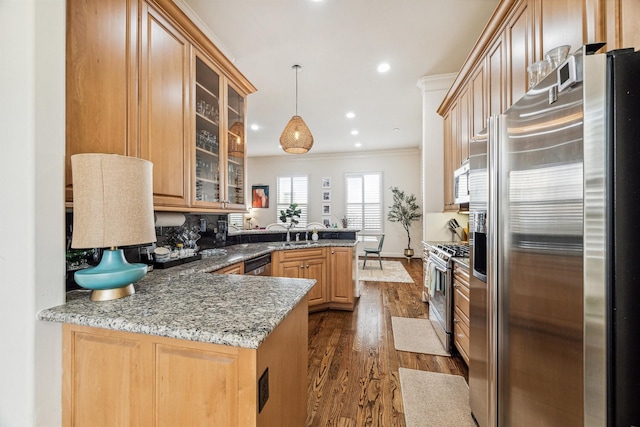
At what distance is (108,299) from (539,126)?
6.02 ft

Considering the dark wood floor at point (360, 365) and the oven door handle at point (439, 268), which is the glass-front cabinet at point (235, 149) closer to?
the dark wood floor at point (360, 365)

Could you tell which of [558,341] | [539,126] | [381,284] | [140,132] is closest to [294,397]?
[558,341]

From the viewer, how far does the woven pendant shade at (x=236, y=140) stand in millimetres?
2641

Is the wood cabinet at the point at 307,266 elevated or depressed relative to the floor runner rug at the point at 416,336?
elevated

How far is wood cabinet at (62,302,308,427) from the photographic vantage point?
33.3 inches

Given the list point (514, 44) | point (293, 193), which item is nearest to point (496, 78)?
point (514, 44)

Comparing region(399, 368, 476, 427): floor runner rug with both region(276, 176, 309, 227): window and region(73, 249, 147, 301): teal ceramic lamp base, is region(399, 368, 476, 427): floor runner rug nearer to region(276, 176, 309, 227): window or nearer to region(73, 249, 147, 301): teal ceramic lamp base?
region(73, 249, 147, 301): teal ceramic lamp base

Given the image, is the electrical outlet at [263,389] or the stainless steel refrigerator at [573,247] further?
the electrical outlet at [263,389]

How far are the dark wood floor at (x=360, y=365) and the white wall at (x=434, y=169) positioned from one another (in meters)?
1.11

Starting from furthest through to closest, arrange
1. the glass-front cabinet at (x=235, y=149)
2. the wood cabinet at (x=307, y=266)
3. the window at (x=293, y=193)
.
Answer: the window at (x=293, y=193)
the wood cabinet at (x=307, y=266)
the glass-front cabinet at (x=235, y=149)

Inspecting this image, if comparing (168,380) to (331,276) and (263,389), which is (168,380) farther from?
(331,276)

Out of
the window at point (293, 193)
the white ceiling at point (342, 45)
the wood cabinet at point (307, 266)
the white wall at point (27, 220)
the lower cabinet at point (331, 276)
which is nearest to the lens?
the white wall at point (27, 220)

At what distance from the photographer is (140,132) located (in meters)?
1.56

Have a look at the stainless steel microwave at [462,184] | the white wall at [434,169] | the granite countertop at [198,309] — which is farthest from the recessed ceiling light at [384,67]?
the granite countertop at [198,309]
